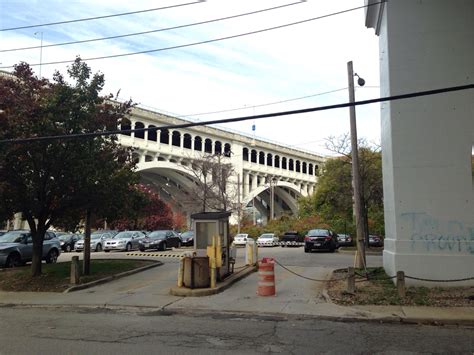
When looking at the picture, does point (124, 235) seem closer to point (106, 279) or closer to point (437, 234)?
point (106, 279)

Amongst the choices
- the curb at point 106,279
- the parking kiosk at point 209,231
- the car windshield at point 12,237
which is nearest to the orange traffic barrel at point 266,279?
the parking kiosk at point 209,231

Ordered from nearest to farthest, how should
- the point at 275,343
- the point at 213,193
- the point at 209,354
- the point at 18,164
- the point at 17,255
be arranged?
1. the point at 209,354
2. the point at 275,343
3. the point at 18,164
4. the point at 17,255
5. the point at 213,193

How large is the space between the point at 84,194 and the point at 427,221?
10.8 m

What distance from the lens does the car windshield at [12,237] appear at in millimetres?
21742

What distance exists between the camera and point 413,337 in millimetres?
8211

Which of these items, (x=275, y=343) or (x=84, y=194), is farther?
(x=84, y=194)

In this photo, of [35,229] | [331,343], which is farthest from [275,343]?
[35,229]

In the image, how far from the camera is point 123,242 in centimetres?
3431

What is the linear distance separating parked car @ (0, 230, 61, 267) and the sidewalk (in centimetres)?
700

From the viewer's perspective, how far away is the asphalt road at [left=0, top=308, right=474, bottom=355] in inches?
289

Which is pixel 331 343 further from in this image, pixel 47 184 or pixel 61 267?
pixel 61 267

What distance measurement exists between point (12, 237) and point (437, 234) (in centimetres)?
1843

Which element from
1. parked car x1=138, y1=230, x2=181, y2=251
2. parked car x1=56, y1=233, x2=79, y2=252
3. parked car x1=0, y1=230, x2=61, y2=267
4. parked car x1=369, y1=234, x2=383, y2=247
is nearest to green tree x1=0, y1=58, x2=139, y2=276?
parked car x1=0, y1=230, x2=61, y2=267

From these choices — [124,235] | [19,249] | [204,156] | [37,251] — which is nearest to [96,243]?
[124,235]
